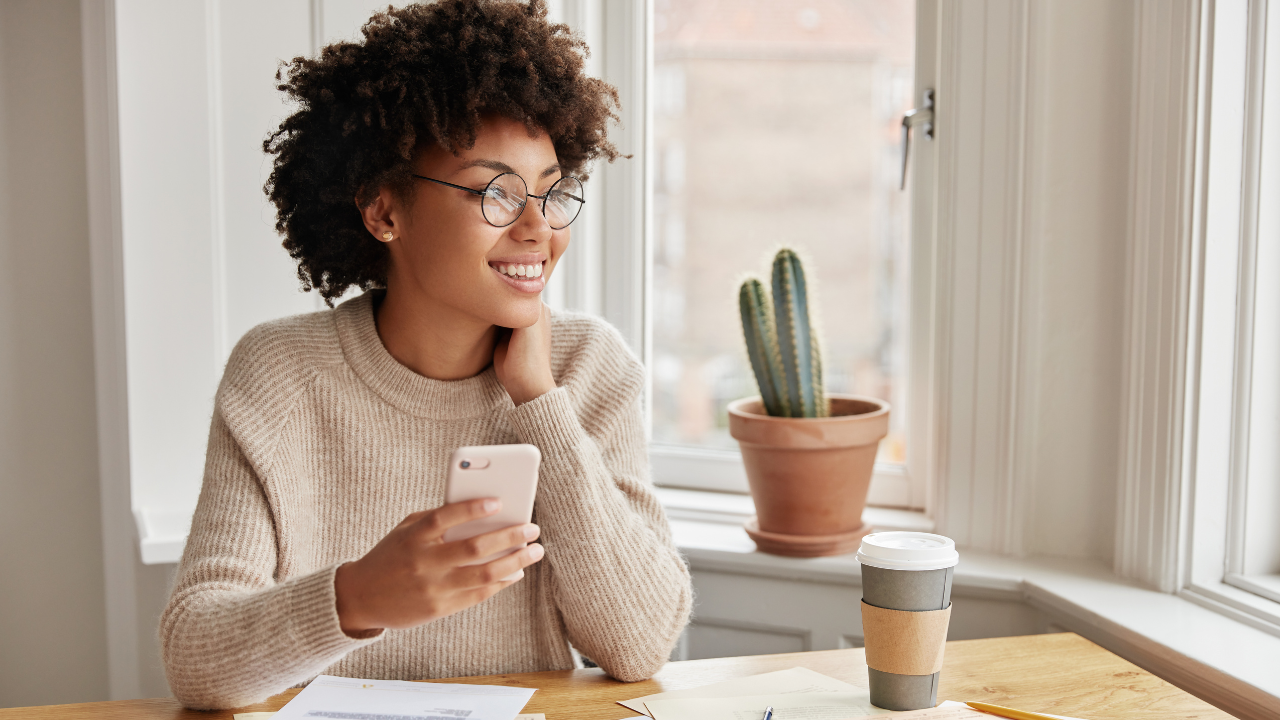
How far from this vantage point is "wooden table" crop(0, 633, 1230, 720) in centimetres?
95

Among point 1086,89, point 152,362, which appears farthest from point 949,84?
point 152,362

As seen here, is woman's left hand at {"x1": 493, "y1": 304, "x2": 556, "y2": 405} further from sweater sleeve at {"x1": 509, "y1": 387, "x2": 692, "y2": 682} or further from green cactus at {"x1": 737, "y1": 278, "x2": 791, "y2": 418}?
green cactus at {"x1": 737, "y1": 278, "x2": 791, "y2": 418}

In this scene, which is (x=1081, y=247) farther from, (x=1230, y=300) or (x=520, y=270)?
(x=520, y=270)

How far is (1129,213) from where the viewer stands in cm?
136

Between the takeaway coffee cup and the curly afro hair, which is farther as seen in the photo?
the curly afro hair

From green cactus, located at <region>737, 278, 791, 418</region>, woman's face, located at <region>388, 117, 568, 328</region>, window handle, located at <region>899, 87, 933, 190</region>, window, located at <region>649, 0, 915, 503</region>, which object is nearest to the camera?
woman's face, located at <region>388, 117, 568, 328</region>

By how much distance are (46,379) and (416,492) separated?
3.58 ft

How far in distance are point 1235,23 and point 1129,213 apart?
28 cm

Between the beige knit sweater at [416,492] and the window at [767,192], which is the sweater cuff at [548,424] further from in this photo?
the window at [767,192]

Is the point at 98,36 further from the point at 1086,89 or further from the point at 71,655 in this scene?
the point at 1086,89

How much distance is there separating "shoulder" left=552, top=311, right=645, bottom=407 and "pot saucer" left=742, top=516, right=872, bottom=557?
18.1 inches

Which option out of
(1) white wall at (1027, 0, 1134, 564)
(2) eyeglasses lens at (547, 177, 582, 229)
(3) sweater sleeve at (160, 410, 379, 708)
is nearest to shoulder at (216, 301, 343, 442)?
(3) sweater sleeve at (160, 410, 379, 708)

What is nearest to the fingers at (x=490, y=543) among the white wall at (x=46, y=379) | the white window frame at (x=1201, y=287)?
the white window frame at (x=1201, y=287)

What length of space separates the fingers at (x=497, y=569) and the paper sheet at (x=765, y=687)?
25 cm
